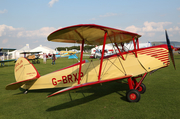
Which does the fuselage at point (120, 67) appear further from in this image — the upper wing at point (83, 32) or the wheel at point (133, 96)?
the upper wing at point (83, 32)

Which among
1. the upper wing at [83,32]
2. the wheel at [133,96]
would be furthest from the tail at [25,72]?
the wheel at [133,96]

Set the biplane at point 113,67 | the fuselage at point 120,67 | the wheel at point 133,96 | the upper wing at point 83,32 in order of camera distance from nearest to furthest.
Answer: the upper wing at point 83,32 → the wheel at point 133,96 → the biplane at point 113,67 → the fuselage at point 120,67

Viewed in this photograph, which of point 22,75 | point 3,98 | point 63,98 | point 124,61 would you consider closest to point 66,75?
point 63,98

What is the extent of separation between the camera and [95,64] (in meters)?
4.71

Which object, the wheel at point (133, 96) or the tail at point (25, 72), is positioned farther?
the tail at point (25, 72)

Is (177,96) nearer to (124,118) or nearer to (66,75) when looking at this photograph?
(124,118)

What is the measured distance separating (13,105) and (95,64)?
3136 mm

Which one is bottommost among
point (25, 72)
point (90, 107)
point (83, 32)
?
point (90, 107)

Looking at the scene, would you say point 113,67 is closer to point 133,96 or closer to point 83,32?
point 133,96

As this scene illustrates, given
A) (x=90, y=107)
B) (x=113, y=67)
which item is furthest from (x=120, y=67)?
(x=90, y=107)

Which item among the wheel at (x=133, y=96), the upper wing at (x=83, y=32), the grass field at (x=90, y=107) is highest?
the upper wing at (x=83, y=32)

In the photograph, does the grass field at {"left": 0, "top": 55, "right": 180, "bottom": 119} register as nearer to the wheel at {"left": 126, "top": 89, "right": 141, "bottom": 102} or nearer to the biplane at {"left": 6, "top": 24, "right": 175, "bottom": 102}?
the wheel at {"left": 126, "top": 89, "right": 141, "bottom": 102}

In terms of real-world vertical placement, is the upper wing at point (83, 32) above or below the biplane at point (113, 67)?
above

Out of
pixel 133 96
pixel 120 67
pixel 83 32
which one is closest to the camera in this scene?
pixel 83 32
